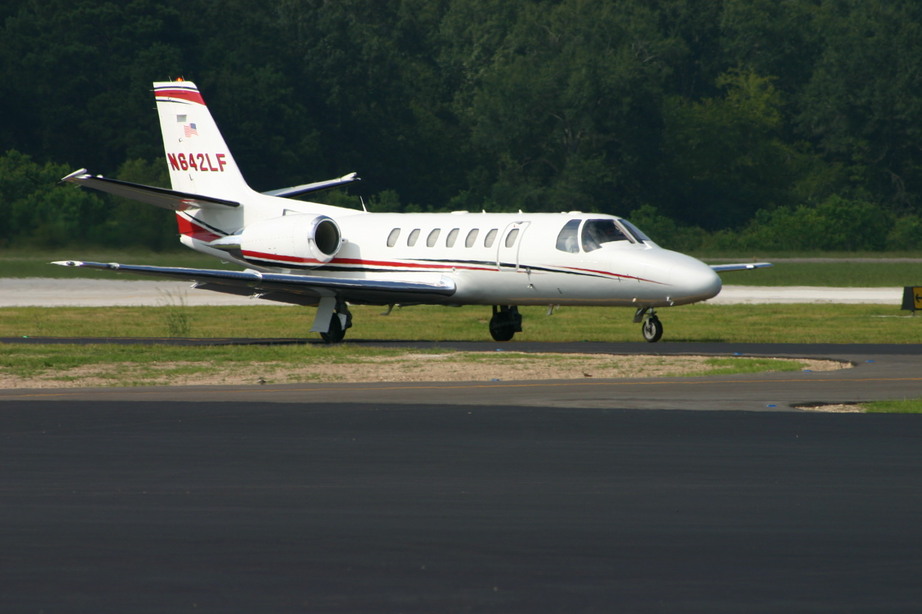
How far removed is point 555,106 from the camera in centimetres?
9838

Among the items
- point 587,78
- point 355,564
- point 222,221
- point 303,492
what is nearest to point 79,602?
point 355,564

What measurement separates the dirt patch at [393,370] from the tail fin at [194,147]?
1112 cm

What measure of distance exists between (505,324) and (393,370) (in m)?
8.99

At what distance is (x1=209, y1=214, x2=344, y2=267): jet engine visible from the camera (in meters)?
32.3

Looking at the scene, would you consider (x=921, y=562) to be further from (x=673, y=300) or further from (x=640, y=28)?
(x=640, y=28)

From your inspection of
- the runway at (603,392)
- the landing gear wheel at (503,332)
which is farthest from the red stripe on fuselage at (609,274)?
the runway at (603,392)

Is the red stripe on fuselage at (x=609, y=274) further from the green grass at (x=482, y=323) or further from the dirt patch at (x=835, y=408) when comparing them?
the dirt patch at (x=835, y=408)

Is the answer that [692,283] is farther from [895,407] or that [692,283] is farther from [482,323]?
[895,407]

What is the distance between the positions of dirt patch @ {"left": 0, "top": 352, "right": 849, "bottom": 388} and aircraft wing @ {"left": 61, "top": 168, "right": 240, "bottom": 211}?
7.12 m

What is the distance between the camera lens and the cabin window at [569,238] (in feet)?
97.6

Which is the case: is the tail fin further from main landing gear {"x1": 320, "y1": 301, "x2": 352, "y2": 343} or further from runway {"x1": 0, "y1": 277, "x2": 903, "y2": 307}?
runway {"x1": 0, "y1": 277, "x2": 903, "y2": 307}

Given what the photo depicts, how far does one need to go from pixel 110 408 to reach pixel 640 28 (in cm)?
8982

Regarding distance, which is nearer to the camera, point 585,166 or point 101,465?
point 101,465

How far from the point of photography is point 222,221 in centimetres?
3447
